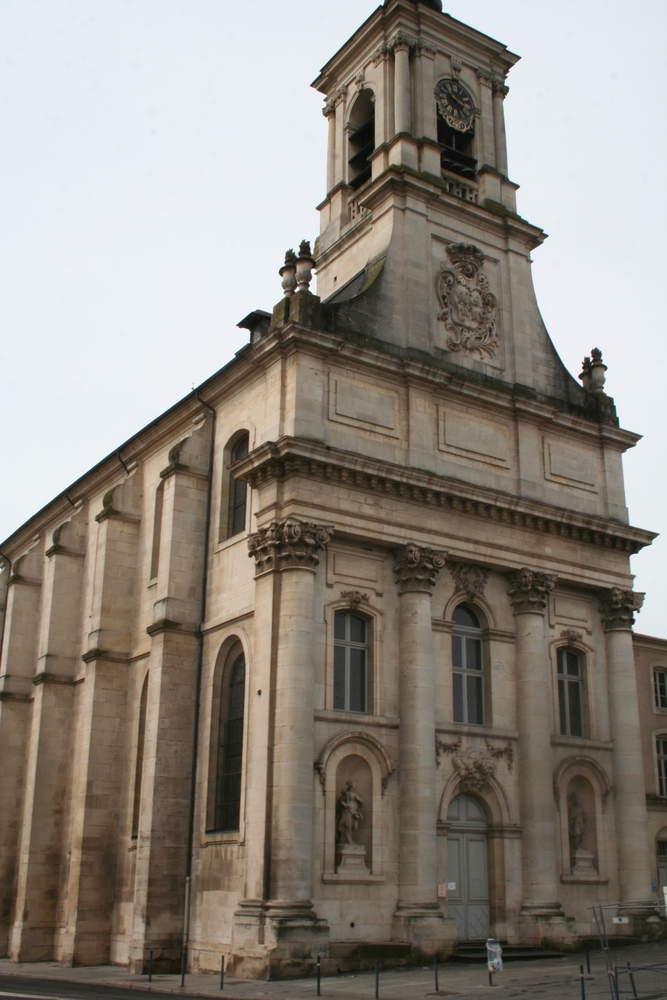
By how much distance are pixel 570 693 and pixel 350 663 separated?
730 centimetres

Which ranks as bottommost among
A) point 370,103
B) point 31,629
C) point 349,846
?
point 349,846

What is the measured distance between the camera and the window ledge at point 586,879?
26.2 metres

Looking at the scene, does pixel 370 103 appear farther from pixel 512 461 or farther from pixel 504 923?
pixel 504 923

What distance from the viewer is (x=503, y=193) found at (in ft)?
107

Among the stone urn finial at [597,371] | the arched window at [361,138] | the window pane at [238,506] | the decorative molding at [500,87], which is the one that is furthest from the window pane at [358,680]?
the decorative molding at [500,87]

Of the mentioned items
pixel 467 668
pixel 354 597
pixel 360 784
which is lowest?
pixel 360 784

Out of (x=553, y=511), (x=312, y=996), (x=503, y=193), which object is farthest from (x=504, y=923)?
(x=503, y=193)

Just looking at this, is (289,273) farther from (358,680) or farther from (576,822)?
(576,822)

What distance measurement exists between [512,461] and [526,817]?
9.17m

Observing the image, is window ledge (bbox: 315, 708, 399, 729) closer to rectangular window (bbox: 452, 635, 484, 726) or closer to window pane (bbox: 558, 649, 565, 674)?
rectangular window (bbox: 452, 635, 484, 726)

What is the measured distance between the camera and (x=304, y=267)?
26.4 metres

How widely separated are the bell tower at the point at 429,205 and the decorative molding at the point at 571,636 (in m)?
6.86

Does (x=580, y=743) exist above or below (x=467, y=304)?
below

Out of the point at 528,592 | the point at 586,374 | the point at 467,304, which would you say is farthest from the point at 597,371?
the point at 528,592
